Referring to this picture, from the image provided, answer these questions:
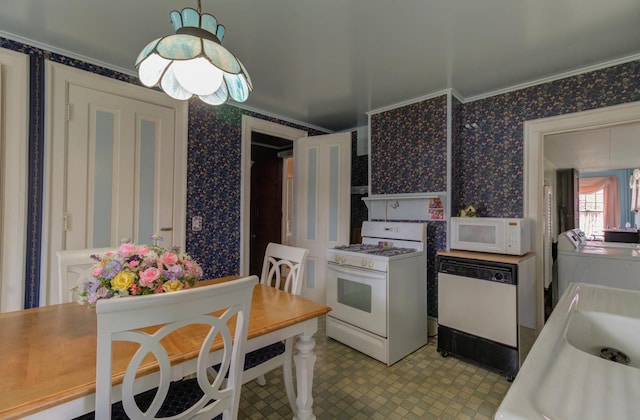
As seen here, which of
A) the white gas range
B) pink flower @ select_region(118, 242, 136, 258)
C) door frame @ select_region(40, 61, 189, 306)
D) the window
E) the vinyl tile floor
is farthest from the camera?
the window

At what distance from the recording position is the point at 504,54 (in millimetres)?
2145

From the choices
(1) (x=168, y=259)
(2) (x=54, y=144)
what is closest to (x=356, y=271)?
(1) (x=168, y=259)

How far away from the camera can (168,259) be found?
1277 mm

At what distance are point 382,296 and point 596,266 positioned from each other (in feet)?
7.12

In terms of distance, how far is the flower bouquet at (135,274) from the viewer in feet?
3.76

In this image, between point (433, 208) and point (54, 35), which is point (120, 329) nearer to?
point (54, 35)

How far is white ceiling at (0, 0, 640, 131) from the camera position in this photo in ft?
5.52

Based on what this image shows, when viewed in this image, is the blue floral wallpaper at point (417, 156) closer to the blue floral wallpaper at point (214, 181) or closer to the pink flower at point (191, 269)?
the blue floral wallpaper at point (214, 181)

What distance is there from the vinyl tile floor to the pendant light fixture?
184 cm

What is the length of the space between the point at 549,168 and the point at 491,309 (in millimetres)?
4883

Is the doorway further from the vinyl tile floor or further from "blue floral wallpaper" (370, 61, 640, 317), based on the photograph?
the vinyl tile floor

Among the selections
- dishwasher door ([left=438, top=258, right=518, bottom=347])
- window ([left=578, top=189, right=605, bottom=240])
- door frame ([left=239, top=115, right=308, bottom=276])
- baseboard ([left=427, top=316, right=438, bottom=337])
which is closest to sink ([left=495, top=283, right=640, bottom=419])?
dishwasher door ([left=438, top=258, right=518, bottom=347])

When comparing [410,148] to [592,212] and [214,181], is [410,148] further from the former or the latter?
[592,212]

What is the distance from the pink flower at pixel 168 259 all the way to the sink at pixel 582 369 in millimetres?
1243
